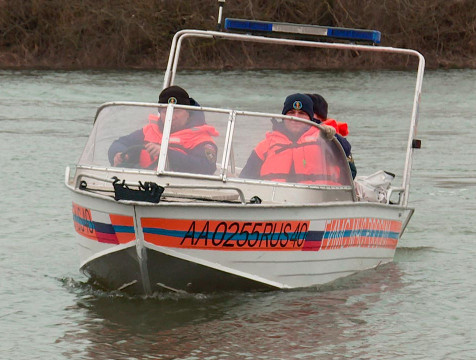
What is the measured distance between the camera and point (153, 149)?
321 inches

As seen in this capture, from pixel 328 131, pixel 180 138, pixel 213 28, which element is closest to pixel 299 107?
pixel 328 131

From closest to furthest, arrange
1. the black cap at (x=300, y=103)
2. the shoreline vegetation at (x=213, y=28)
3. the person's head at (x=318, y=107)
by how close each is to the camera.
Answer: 1. the black cap at (x=300, y=103)
2. the person's head at (x=318, y=107)
3. the shoreline vegetation at (x=213, y=28)

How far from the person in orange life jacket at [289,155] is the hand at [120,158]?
862 millimetres

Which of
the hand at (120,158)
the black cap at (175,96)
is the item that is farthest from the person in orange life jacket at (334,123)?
the hand at (120,158)

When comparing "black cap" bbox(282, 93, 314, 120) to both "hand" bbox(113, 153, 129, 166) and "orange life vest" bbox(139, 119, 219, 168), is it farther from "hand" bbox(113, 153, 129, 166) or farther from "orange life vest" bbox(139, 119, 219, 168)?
"hand" bbox(113, 153, 129, 166)

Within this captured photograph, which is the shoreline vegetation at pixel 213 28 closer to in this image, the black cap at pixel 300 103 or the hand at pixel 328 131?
the black cap at pixel 300 103

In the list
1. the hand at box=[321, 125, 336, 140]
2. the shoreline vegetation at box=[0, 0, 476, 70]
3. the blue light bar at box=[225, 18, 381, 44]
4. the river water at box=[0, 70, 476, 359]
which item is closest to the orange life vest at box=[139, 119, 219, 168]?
the hand at box=[321, 125, 336, 140]

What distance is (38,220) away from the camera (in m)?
12.6

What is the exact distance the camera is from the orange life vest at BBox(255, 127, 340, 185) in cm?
824

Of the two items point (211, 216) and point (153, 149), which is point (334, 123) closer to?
point (153, 149)

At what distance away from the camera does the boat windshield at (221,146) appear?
8133mm

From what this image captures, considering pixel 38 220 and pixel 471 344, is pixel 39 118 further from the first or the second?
pixel 471 344

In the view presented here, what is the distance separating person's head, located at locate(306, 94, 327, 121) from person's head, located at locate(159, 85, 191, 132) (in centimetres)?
134

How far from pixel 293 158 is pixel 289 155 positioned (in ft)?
0.13
